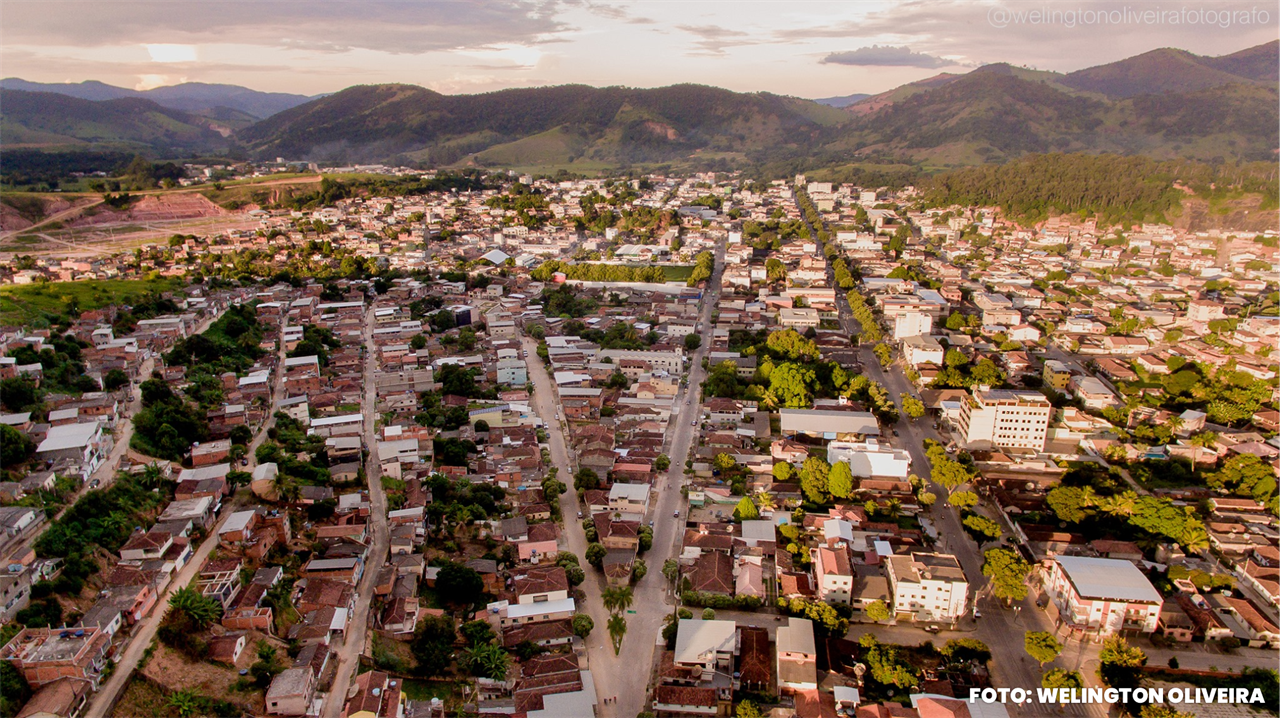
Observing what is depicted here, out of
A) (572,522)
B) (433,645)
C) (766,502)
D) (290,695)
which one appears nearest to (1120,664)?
(766,502)

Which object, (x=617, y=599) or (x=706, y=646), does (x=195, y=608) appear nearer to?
(x=617, y=599)

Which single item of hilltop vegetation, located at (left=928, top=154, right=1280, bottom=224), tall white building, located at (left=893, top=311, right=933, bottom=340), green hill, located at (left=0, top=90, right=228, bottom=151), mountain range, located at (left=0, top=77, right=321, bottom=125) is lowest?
tall white building, located at (left=893, top=311, right=933, bottom=340)

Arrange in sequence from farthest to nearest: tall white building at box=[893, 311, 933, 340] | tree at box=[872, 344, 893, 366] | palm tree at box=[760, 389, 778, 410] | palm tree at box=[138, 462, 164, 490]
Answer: tall white building at box=[893, 311, 933, 340], tree at box=[872, 344, 893, 366], palm tree at box=[760, 389, 778, 410], palm tree at box=[138, 462, 164, 490]

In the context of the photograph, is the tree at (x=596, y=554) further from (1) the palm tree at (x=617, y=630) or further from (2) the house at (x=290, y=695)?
(2) the house at (x=290, y=695)

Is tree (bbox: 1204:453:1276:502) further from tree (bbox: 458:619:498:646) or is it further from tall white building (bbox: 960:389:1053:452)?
tree (bbox: 458:619:498:646)

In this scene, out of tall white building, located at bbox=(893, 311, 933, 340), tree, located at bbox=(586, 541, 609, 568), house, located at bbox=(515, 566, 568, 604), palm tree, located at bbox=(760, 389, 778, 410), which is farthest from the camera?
tall white building, located at bbox=(893, 311, 933, 340)

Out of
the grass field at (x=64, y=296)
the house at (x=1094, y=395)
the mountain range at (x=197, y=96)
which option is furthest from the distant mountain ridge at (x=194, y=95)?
the house at (x=1094, y=395)

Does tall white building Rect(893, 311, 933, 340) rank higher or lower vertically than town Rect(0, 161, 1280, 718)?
higher

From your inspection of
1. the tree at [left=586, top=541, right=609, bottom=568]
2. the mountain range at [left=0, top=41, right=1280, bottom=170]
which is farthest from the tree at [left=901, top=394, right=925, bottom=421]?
the mountain range at [left=0, top=41, right=1280, bottom=170]
